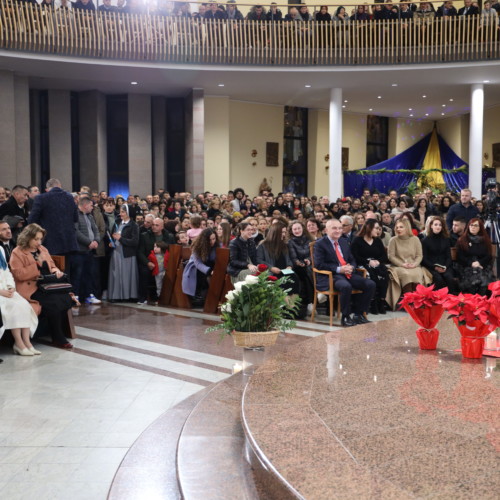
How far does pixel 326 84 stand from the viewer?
59.4ft

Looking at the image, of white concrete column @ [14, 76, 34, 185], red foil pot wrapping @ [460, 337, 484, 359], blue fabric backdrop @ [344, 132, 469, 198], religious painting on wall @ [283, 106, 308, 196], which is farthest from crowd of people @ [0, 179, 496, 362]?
religious painting on wall @ [283, 106, 308, 196]

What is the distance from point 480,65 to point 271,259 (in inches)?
401

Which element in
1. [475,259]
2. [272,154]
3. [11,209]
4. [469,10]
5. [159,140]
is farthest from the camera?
[272,154]

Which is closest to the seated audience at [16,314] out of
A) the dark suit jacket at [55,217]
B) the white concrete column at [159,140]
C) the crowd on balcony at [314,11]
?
the dark suit jacket at [55,217]

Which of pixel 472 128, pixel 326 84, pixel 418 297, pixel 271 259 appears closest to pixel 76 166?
pixel 326 84

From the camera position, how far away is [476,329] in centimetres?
370

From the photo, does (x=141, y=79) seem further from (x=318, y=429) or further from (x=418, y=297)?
(x=318, y=429)

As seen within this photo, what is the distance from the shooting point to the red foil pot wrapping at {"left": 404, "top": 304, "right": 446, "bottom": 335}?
389 centimetres

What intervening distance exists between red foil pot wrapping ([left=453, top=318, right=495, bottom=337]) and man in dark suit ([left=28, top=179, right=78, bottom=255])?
5579mm

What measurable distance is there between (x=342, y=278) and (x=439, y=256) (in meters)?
1.94

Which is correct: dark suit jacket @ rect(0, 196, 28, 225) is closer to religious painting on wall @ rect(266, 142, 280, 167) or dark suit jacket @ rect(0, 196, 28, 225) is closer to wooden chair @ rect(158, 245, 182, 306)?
wooden chair @ rect(158, 245, 182, 306)

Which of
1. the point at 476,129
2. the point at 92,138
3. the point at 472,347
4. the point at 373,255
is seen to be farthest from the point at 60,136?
the point at 472,347

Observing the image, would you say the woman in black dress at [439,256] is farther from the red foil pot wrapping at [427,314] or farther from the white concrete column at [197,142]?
the white concrete column at [197,142]

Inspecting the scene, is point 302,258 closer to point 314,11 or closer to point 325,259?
point 325,259
